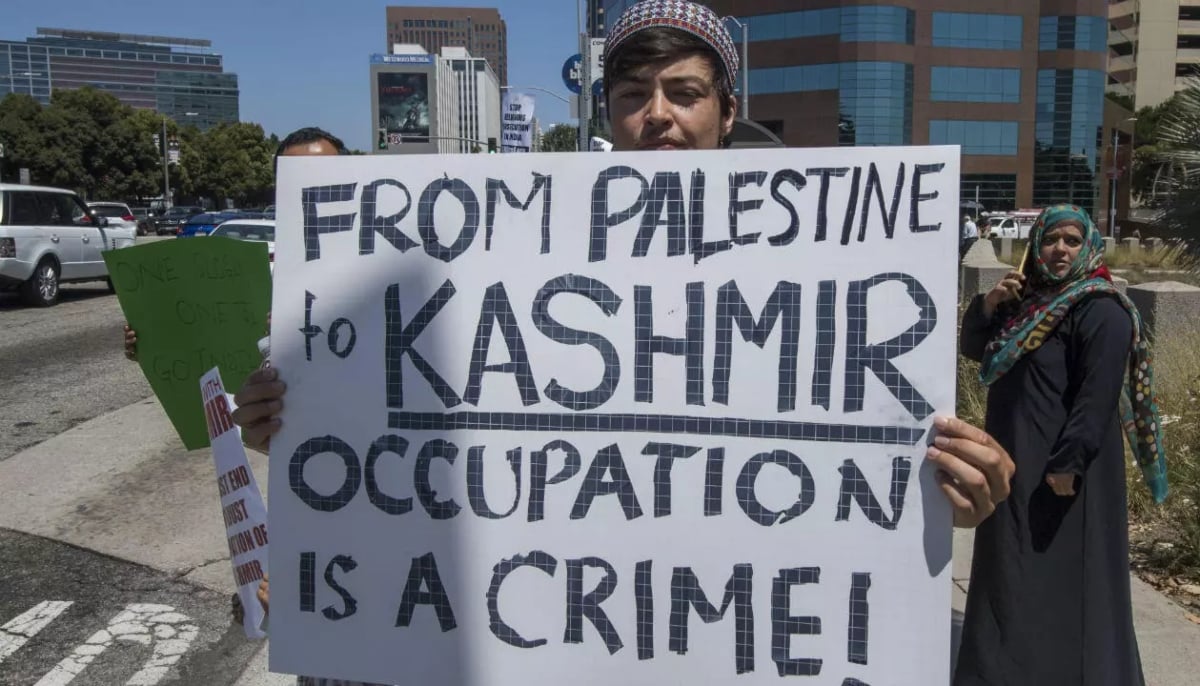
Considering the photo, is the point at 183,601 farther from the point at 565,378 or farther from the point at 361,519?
the point at 565,378

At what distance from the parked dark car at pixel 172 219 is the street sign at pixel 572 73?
82.5ft

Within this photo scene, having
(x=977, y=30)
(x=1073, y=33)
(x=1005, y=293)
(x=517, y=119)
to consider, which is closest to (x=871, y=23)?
(x=977, y=30)

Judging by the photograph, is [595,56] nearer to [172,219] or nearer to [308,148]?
[308,148]

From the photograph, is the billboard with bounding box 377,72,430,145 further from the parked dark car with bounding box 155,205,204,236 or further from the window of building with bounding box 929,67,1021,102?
the window of building with bounding box 929,67,1021,102

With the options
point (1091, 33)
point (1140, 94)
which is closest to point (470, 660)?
point (1091, 33)

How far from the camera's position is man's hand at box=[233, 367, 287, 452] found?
5.36ft

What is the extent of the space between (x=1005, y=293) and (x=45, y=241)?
1548cm

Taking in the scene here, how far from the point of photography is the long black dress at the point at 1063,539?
2883mm

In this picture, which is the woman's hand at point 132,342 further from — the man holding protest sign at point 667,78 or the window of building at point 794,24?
the window of building at point 794,24

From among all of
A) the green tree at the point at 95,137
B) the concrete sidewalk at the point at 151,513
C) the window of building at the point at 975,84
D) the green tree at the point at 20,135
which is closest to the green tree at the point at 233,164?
the green tree at the point at 95,137

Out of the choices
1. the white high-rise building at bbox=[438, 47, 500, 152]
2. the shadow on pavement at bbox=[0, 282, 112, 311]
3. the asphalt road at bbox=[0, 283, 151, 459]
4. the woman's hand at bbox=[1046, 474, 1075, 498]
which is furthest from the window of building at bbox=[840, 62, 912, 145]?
the white high-rise building at bbox=[438, 47, 500, 152]

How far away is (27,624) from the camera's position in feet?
13.0

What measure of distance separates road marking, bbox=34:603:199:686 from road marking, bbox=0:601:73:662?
25cm

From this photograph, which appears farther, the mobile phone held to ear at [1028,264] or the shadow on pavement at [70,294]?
the shadow on pavement at [70,294]
